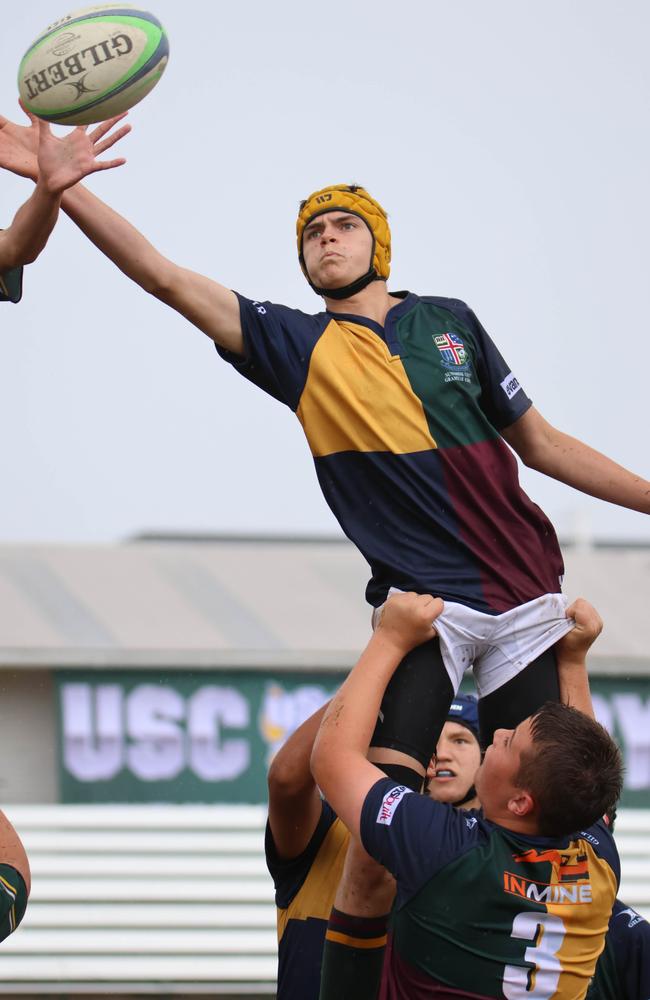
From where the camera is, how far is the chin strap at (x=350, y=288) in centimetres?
436

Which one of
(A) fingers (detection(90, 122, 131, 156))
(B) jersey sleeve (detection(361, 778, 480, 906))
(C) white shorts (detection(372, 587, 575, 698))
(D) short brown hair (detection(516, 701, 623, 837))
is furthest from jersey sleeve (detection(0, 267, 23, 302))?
(D) short brown hair (detection(516, 701, 623, 837))

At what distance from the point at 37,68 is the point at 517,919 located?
9.26 ft

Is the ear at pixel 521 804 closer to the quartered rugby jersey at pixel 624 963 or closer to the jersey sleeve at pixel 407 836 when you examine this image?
the jersey sleeve at pixel 407 836

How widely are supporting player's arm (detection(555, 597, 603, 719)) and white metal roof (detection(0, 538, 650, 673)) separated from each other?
23.9 feet

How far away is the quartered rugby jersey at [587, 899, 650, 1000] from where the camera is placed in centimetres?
426

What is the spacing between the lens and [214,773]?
11.4 m

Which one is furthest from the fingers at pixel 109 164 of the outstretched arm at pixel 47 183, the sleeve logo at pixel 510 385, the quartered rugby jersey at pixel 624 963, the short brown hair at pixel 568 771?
the quartered rugby jersey at pixel 624 963

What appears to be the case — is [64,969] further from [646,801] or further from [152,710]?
[646,801]

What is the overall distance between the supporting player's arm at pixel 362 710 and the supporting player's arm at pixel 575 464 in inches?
36.2

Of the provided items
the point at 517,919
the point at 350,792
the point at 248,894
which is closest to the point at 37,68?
the point at 350,792

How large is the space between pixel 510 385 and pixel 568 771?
5.03 ft

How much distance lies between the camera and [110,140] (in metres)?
4.18

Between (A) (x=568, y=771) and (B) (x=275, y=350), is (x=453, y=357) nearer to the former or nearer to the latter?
(B) (x=275, y=350)

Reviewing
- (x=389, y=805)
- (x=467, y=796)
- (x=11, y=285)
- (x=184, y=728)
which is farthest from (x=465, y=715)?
(x=184, y=728)
